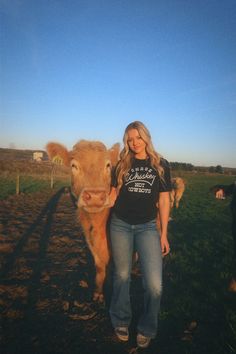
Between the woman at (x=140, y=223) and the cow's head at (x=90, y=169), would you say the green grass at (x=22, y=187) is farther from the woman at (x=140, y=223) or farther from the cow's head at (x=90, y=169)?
the woman at (x=140, y=223)

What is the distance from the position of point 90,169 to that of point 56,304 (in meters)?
2.50

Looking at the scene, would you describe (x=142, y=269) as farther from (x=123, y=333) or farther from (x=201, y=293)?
(x=201, y=293)

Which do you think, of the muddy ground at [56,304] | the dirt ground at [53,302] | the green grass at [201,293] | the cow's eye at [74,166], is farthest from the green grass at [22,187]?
the cow's eye at [74,166]

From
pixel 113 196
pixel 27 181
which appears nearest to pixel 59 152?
pixel 113 196

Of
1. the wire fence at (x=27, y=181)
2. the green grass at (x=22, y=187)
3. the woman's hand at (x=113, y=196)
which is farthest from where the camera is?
the wire fence at (x=27, y=181)

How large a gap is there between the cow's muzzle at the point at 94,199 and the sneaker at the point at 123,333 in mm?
1718

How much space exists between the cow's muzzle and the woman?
219 millimetres

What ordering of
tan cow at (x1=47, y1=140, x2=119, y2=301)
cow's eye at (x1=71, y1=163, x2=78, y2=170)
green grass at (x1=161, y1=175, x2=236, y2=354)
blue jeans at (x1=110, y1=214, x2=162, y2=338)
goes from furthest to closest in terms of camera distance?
cow's eye at (x1=71, y1=163, x2=78, y2=170) < tan cow at (x1=47, y1=140, x2=119, y2=301) < green grass at (x1=161, y1=175, x2=236, y2=354) < blue jeans at (x1=110, y1=214, x2=162, y2=338)

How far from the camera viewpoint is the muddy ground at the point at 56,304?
3.78m

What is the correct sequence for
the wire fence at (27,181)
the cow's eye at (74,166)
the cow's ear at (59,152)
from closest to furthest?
the cow's eye at (74,166), the cow's ear at (59,152), the wire fence at (27,181)

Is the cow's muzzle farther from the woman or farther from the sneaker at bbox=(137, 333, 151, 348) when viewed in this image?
the sneaker at bbox=(137, 333, 151, 348)

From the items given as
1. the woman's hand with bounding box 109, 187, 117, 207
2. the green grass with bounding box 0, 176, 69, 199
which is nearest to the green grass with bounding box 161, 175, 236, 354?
the woman's hand with bounding box 109, 187, 117, 207

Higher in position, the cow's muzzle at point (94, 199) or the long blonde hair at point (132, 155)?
the long blonde hair at point (132, 155)

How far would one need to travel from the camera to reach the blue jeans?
366 centimetres
